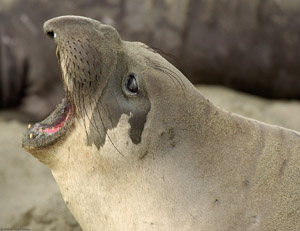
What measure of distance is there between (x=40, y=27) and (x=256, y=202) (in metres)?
3.52

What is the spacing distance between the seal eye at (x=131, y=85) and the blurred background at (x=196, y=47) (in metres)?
2.71

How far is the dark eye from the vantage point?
2514 mm

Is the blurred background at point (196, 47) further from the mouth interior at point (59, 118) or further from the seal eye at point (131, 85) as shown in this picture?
the seal eye at point (131, 85)

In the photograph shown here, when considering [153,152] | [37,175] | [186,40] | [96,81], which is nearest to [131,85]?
[96,81]

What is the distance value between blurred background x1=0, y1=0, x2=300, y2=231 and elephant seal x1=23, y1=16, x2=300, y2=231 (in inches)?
104

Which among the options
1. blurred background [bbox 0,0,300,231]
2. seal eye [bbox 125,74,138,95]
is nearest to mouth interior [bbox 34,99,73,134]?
seal eye [bbox 125,74,138,95]

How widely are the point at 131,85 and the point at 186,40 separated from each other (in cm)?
319

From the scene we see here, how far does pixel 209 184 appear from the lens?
249cm

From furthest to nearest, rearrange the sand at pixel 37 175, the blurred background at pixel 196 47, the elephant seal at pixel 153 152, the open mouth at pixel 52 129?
1. the blurred background at pixel 196 47
2. the sand at pixel 37 175
3. the open mouth at pixel 52 129
4. the elephant seal at pixel 153 152

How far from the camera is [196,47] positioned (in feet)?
18.5

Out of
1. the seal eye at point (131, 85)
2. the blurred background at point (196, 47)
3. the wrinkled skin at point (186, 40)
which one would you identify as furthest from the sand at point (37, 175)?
the seal eye at point (131, 85)

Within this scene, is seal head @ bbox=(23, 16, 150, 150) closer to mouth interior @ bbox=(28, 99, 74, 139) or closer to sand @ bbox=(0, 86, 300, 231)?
mouth interior @ bbox=(28, 99, 74, 139)

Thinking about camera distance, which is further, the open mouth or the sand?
the sand

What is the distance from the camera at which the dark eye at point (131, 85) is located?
2514mm
